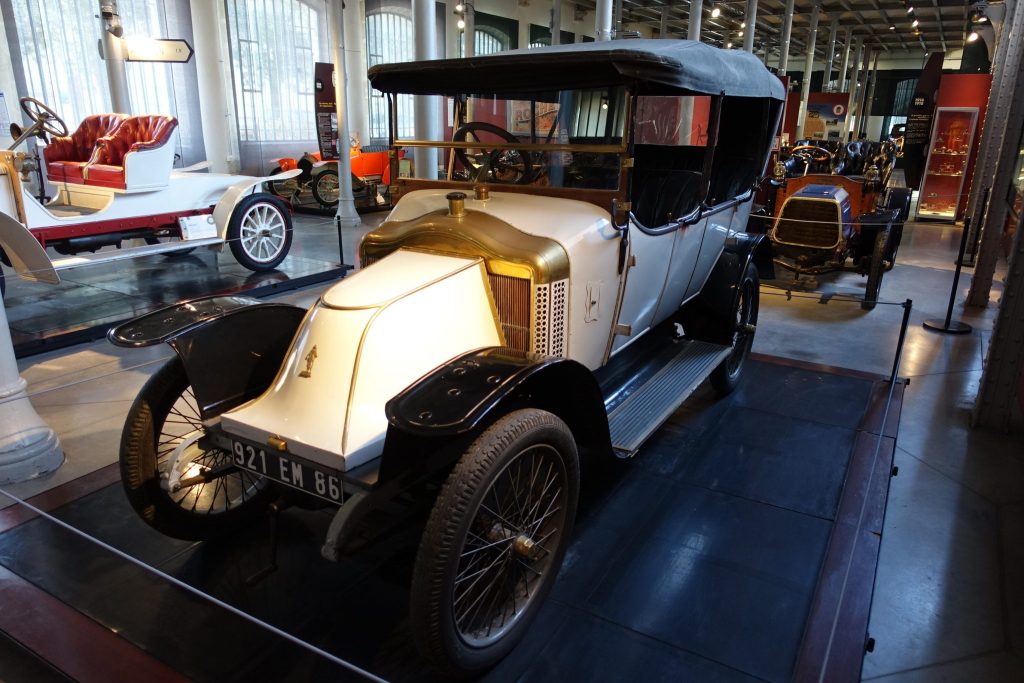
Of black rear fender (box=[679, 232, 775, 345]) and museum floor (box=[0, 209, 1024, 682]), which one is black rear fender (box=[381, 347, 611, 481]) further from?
black rear fender (box=[679, 232, 775, 345])

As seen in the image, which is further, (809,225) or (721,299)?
(809,225)

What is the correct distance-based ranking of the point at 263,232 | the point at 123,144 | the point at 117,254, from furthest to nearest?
1. the point at 263,232
2. the point at 123,144
3. the point at 117,254

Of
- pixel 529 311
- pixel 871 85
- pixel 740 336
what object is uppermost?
pixel 871 85

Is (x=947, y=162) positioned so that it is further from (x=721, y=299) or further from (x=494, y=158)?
(x=494, y=158)

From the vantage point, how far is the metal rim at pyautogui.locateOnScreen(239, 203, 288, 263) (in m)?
6.73

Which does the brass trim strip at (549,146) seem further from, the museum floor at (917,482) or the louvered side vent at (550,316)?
the museum floor at (917,482)

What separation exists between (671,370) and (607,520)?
1.03 m

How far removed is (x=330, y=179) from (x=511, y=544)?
10.9 meters

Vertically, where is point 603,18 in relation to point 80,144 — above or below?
above

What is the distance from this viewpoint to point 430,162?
8.11 metres

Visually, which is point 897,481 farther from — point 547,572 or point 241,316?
point 241,316

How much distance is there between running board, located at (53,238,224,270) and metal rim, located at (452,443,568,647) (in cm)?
440

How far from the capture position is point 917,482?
313 centimetres

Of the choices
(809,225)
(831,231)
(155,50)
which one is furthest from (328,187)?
(831,231)
